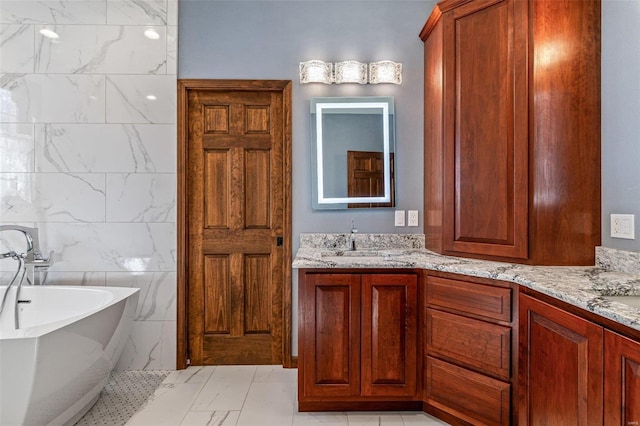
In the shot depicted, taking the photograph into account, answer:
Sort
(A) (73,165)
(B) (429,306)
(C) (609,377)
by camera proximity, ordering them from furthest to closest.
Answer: (A) (73,165), (B) (429,306), (C) (609,377)

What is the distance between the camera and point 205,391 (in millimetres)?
2373

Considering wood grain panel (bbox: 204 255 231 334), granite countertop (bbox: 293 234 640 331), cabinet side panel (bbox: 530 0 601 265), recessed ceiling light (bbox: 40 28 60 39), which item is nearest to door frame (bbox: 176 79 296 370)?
wood grain panel (bbox: 204 255 231 334)

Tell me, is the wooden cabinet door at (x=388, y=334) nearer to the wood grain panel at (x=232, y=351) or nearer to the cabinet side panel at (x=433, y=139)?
the cabinet side panel at (x=433, y=139)

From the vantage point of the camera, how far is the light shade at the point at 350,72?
2.63 meters

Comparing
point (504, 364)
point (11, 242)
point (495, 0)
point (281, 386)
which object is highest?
point (495, 0)

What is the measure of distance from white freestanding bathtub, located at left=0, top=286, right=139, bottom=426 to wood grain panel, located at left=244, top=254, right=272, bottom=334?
0.79 meters

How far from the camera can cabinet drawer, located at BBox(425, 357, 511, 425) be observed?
1.73m

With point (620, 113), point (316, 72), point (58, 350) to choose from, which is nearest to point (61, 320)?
point (58, 350)

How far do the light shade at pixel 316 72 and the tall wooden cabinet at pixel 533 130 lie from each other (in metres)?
0.97

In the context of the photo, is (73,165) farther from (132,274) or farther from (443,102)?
(443,102)

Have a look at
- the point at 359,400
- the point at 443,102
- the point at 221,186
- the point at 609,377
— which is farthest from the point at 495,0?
the point at 359,400

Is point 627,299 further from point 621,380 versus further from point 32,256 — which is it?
point 32,256

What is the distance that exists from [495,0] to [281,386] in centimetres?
270

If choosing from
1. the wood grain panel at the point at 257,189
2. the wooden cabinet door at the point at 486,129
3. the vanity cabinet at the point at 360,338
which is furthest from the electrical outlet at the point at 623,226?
the wood grain panel at the point at 257,189
